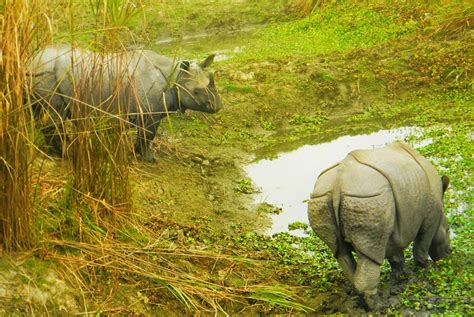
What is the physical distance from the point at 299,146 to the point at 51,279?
18.9ft

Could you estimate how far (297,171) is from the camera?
31.3 ft

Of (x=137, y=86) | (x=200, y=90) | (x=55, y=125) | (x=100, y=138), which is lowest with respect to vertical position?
(x=200, y=90)

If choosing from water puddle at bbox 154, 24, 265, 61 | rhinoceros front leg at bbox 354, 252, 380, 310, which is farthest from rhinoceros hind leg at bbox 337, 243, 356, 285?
water puddle at bbox 154, 24, 265, 61

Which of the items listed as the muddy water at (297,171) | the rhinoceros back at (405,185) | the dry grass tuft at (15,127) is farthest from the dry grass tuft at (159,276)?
the muddy water at (297,171)

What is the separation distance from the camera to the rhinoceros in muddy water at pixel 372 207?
555cm

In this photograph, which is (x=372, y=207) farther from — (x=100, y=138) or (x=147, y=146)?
(x=147, y=146)

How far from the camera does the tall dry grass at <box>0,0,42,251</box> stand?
479cm

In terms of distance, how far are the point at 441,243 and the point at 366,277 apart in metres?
0.96

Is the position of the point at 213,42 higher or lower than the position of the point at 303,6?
lower

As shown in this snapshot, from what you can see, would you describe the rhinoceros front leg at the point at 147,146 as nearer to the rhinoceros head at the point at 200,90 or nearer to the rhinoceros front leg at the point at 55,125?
the rhinoceros head at the point at 200,90

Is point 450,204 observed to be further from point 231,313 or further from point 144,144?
point 144,144

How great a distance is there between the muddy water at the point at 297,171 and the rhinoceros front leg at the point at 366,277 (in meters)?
2.01

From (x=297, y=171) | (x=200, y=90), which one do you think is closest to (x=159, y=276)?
(x=297, y=171)

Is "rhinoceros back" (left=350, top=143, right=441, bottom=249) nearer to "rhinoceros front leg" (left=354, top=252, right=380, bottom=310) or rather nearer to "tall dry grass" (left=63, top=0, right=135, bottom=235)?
"rhinoceros front leg" (left=354, top=252, right=380, bottom=310)
